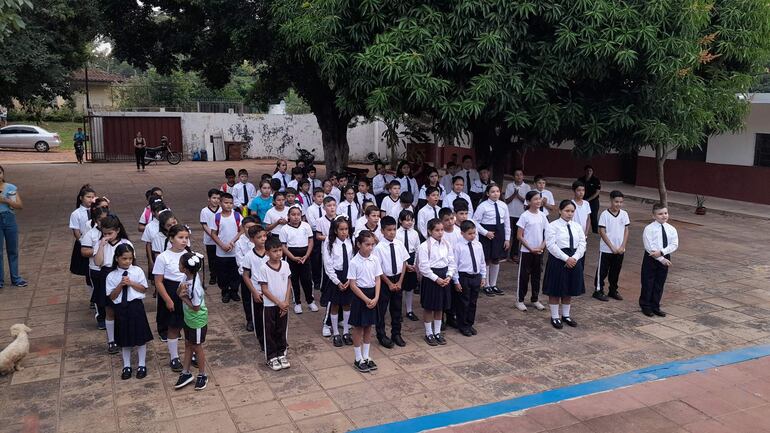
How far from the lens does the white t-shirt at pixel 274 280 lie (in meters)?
5.44

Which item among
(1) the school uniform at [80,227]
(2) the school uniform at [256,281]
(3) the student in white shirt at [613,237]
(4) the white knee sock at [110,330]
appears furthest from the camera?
(3) the student in white shirt at [613,237]

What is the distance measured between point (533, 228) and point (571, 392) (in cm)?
250

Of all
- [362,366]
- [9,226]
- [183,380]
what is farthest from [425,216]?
[9,226]

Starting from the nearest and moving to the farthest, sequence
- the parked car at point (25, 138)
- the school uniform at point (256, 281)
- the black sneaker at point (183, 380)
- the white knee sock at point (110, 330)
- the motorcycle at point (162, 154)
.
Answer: the black sneaker at point (183, 380)
the school uniform at point (256, 281)
the white knee sock at point (110, 330)
the motorcycle at point (162, 154)
the parked car at point (25, 138)

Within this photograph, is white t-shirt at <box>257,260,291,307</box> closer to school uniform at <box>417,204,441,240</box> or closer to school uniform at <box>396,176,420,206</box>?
school uniform at <box>417,204,441,240</box>

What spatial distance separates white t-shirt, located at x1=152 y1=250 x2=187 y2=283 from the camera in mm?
5277

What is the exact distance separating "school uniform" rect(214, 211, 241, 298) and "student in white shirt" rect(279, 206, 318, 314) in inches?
25.2

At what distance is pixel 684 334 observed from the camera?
21.8 feet

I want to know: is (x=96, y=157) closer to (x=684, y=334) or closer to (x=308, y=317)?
(x=308, y=317)

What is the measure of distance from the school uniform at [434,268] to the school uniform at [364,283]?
0.65 m

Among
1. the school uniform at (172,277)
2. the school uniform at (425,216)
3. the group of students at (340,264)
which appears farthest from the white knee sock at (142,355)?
the school uniform at (425,216)

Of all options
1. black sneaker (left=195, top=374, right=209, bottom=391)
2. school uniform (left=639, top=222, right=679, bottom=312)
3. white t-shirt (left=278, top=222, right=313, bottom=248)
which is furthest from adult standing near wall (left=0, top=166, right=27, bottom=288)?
school uniform (left=639, top=222, right=679, bottom=312)

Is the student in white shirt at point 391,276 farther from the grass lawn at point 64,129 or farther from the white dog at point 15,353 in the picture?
the grass lawn at point 64,129

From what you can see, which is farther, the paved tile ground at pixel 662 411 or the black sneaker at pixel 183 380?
the black sneaker at pixel 183 380
